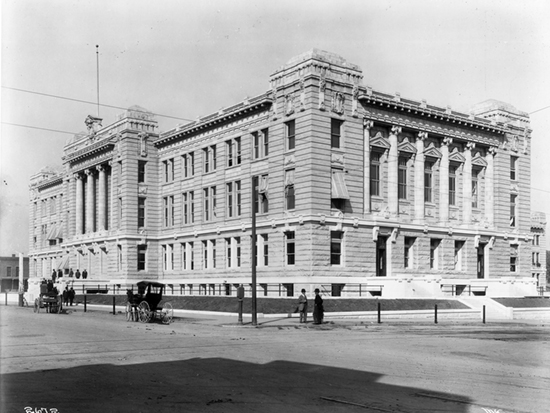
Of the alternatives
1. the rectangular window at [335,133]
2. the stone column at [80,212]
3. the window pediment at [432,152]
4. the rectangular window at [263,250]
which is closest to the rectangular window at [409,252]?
the window pediment at [432,152]

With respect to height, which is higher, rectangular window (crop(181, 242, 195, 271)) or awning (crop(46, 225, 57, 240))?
awning (crop(46, 225, 57, 240))

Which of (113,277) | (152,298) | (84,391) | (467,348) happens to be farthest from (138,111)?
(84,391)

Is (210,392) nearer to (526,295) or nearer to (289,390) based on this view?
(289,390)

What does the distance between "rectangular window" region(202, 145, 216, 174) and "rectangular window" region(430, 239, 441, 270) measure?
19494 millimetres

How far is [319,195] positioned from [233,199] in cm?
1085

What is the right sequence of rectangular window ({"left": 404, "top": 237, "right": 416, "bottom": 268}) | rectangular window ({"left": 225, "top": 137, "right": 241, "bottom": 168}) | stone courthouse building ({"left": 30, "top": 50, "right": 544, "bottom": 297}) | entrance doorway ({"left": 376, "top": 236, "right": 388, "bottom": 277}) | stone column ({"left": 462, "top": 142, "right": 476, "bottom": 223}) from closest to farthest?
stone courthouse building ({"left": 30, "top": 50, "right": 544, "bottom": 297}) < entrance doorway ({"left": 376, "top": 236, "right": 388, "bottom": 277}) < rectangular window ({"left": 404, "top": 237, "right": 416, "bottom": 268}) < rectangular window ({"left": 225, "top": 137, "right": 241, "bottom": 168}) < stone column ({"left": 462, "top": 142, "right": 476, "bottom": 223})

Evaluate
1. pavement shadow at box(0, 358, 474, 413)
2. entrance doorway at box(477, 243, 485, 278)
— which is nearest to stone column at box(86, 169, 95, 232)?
entrance doorway at box(477, 243, 485, 278)

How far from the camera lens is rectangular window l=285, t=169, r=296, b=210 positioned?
4619 cm

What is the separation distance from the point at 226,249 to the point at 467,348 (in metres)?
35.2

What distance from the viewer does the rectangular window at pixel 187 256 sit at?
192ft

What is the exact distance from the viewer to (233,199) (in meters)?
53.2

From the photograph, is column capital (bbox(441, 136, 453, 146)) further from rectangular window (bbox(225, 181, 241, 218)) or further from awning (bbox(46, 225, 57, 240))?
awning (bbox(46, 225, 57, 240))

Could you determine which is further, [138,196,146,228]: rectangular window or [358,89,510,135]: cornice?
[138,196,146,228]: rectangular window

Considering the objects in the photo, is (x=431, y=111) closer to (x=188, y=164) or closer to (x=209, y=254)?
(x=209, y=254)
